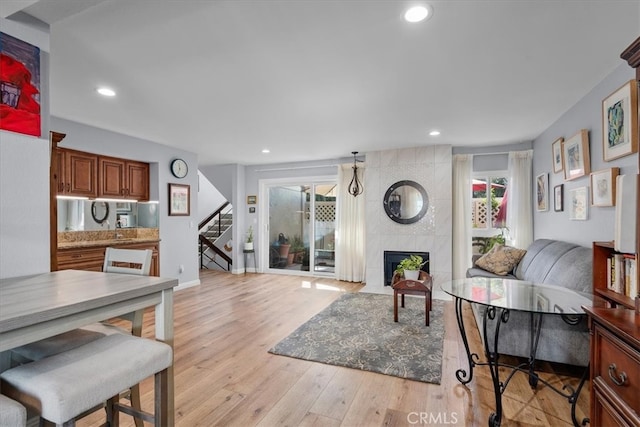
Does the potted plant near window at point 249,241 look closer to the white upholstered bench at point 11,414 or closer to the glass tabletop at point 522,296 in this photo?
the glass tabletop at point 522,296

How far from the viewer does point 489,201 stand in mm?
5102

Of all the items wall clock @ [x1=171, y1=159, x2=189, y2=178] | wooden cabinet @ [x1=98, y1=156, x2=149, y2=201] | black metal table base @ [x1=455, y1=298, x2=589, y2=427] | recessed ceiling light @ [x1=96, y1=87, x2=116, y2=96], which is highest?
recessed ceiling light @ [x1=96, y1=87, x2=116, y2=96]

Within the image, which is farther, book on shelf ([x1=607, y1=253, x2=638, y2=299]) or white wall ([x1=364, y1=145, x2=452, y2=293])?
white wall ([x1=364, y1=145, x2=452, y2=293])

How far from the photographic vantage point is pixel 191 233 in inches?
214

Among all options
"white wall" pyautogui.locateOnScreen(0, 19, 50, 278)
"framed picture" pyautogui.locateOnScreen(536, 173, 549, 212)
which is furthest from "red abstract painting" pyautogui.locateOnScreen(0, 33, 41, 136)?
"framed picture" pyautogui.locateOnScreen(536, 173, 549, 212)

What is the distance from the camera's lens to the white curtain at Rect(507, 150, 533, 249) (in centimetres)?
458

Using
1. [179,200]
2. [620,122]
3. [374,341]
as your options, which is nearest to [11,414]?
[374,341]

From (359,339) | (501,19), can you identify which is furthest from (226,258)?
(501,19)

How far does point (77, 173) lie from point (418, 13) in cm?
440

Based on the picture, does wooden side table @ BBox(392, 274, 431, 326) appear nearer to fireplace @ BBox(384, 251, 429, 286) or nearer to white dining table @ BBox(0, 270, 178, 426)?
fireplace @ BBox(384, 251, 429, 286)

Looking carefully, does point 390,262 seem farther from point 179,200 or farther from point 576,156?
point 179,200

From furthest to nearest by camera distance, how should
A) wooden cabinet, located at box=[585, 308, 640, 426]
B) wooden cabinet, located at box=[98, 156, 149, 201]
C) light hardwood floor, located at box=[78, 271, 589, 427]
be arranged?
wooden cabinet, located at box=[98, 156, 149, 201] → light hardwood floor, located at box=[78, 271, 589, 427] → wooden cabinet, located at box=[585, 308, 640, 426]

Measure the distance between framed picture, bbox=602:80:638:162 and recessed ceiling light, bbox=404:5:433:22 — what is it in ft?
4.99

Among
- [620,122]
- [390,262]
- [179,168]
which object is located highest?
[179,168]
